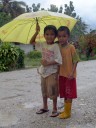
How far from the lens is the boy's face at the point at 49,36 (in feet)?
19.3

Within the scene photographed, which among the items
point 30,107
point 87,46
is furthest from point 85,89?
point 87,46

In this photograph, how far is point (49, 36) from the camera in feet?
19.3

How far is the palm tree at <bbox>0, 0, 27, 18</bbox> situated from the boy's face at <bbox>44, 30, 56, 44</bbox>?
36.0 m

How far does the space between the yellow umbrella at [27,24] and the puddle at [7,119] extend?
1.32m

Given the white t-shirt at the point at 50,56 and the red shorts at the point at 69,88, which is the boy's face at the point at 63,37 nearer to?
the white t-shirt at the point at 50,56

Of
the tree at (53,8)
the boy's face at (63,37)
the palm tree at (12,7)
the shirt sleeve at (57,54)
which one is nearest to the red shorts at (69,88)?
the shirt sleeve at (57,54)

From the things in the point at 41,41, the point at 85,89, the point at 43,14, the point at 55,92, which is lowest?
the point at 85,89

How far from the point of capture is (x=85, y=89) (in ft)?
31.8

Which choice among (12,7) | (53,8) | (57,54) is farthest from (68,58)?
(53,8)

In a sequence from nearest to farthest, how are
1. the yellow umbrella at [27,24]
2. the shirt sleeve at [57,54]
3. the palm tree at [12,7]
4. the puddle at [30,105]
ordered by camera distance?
1. the shirt sleeve at [57,54]
2. the yellow umbrella at [27,24]
3. the puddle at [30,105]
4. the palm tree at [12,7]

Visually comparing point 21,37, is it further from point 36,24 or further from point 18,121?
point 18,121

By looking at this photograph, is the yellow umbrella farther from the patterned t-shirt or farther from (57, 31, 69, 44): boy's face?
the patterned t-shirt

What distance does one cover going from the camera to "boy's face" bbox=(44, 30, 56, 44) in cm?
588

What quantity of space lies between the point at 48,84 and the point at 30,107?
1.22 m
